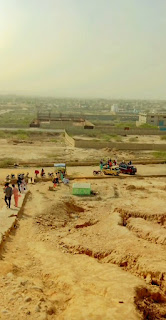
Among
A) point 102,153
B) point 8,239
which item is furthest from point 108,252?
point 102,153

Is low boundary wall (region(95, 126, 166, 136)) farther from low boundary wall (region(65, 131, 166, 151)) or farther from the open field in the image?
low boundary wall (region(65, 131, 166, 151))

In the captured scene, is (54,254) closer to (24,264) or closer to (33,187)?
(24,264)

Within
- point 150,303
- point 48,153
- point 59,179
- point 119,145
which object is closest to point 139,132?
point 119,145

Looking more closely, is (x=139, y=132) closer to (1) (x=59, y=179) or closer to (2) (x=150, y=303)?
(1) (x=59, y=179)

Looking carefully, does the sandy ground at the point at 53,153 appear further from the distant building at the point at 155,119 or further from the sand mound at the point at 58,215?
the distant building at the point at 155,119

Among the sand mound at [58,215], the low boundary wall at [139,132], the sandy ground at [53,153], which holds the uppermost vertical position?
the low boundary wall at [139,132]

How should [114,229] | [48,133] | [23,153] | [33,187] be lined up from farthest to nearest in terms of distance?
1. [48,133]
2. [23,153]
3. [33,187]
4. [114,229]

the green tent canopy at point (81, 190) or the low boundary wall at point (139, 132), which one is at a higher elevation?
the low boundary wall at point (139, 132)

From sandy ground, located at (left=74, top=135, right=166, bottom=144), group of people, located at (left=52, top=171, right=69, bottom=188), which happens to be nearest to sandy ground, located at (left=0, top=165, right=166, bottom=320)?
group of people, located at (left=52, top=171, right=69, bottom=188)

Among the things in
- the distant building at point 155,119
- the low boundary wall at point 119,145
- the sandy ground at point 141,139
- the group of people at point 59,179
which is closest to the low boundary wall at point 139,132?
the sandy ground at point 141,139
